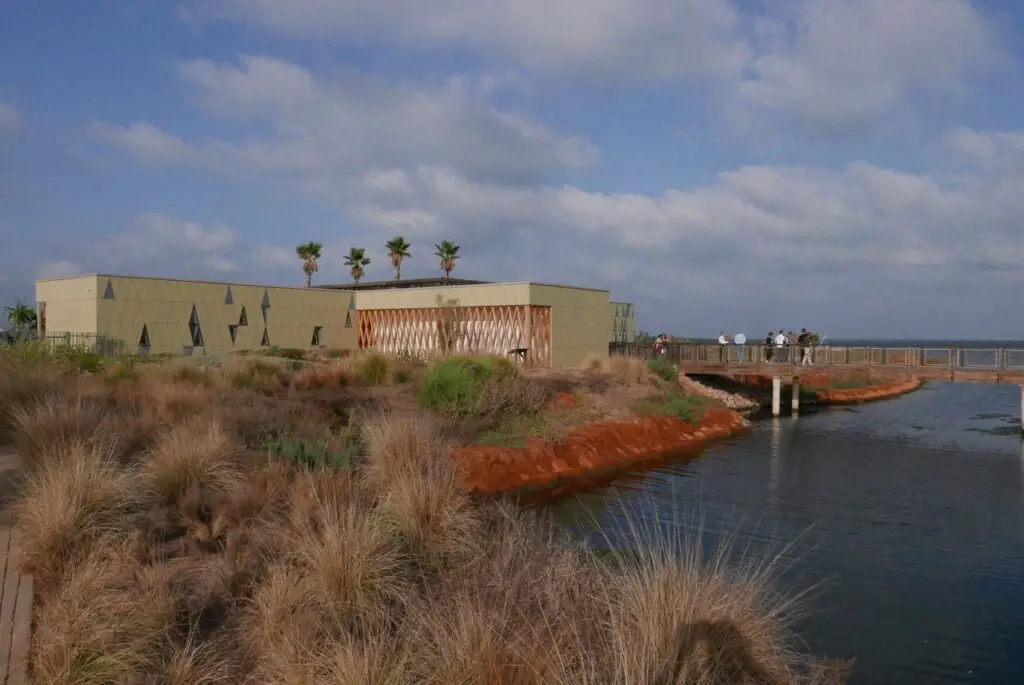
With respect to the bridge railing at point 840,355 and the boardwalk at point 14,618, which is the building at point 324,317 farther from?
the boardwalk at point 14,618

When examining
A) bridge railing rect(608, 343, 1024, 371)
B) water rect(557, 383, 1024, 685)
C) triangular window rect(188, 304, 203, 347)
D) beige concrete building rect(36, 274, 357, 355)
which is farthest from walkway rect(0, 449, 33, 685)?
bridge railing rect(608, 343, 1024, 371)

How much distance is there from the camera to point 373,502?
8734mm

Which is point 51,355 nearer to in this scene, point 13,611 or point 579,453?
point 579,453

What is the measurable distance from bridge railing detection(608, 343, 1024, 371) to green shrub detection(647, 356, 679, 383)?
278 centimetres

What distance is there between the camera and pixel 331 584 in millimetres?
6129

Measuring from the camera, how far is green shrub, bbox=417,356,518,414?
2022 cm

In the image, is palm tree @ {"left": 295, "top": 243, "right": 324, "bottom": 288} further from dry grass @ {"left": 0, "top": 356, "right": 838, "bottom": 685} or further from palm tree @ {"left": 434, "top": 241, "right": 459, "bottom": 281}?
dry grass @ {"left": 0, "top": 356, "right": 838, "bottom": 685}

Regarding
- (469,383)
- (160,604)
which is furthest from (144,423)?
(469,383)

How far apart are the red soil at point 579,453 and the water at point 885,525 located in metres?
1.39

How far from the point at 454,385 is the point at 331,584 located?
14.7 m

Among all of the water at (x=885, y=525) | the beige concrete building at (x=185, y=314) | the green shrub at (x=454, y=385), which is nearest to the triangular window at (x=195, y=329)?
the beige concrete building at (x=185, y=314)

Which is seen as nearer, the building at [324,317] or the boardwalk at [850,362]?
the boardwalk at [850,362]

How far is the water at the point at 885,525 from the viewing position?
8.98 metres

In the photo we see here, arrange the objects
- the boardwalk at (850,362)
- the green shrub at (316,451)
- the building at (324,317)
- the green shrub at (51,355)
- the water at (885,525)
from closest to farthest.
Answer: the water at (885,525) → the green shrub at (316,451) → the green shrub at (51,355) → the boardwalk at (850,362) → the building at (324,317)
